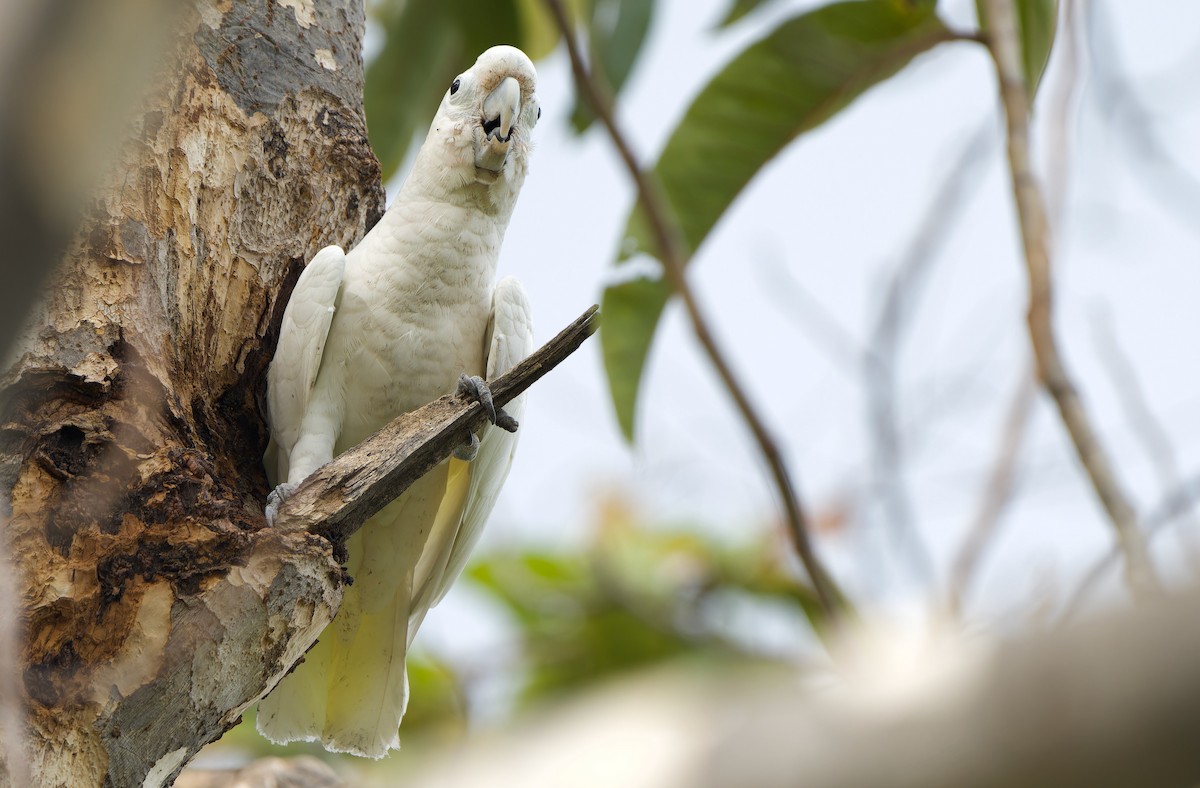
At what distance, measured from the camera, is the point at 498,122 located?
96.8 inches

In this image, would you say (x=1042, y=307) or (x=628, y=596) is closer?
(x=1042, y=307)

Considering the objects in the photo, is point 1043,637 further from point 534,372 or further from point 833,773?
point 534,372

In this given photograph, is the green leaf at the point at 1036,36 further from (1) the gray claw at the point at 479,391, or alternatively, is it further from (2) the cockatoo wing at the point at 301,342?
(2) the cockatoo wing at the point at 301,342

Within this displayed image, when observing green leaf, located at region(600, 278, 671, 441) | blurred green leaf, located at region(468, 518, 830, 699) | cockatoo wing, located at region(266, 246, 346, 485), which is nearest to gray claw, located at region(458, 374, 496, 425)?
cockatoo wing, located at region(266, 246, 346, 485)

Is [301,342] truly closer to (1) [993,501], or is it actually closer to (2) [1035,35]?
(2) [1035,35]

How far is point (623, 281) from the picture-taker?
3.03m

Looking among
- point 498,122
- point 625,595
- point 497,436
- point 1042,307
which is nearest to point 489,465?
point 497,436

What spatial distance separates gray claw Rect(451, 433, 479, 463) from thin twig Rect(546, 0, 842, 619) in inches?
22.6

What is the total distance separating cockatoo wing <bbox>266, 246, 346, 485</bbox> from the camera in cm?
224

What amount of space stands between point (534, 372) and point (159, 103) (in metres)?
0.85

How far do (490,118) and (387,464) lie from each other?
924 mm

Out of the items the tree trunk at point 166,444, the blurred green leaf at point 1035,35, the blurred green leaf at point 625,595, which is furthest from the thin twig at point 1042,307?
the blurred green leaf at point 625,595

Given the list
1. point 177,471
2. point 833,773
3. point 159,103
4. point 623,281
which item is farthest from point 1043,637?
point 623,281

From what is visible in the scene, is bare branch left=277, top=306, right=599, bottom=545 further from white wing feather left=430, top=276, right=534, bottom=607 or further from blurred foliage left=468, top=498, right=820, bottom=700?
blurred foliage left=468, top=498, right=820, bottom=700
